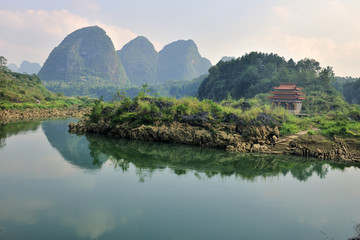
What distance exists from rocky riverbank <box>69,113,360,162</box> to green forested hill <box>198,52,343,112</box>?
15047 mm

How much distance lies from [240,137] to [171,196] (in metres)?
9.97

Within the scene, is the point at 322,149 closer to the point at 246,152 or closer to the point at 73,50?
the point at 246,152

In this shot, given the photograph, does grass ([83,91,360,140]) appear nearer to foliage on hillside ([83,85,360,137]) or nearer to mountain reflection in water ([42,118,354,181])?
foliage on hillside ([83,85,360,137])

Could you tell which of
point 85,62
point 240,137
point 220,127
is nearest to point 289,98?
point 220,127

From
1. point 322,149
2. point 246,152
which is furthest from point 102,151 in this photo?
point 322,149

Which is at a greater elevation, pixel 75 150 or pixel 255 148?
pixel 255 148

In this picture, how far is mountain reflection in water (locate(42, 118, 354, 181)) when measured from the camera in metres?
13.3

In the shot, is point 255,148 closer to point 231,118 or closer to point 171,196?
point 231,118

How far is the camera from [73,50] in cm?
16512

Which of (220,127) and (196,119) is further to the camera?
(196,119)

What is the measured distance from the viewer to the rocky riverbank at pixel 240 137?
16.5 metres

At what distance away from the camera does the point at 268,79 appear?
1829 inches

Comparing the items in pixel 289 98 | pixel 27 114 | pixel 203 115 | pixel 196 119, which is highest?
pixel 289 98

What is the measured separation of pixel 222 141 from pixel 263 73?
38.1m
